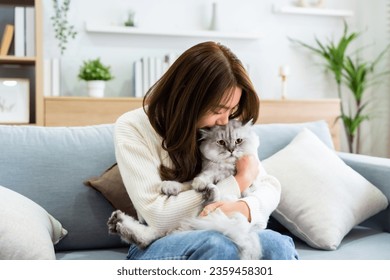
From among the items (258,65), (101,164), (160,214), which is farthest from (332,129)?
(160,214)

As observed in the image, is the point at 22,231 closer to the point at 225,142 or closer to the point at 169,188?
the point at 169,188

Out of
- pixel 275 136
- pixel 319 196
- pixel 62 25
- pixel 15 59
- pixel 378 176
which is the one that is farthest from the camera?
pixel 62 25

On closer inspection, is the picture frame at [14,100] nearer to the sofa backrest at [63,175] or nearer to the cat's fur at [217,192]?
the sofa backrest at [63,175]

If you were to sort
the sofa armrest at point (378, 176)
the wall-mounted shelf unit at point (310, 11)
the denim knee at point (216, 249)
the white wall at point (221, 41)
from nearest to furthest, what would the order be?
the denim knee at point (216, 249) → the sofa armrest at point (378, 176) → the white wall at point (221, 41) → the wall-mounted shelf unit at point (310, 11)

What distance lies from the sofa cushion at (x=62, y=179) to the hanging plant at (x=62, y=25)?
6.58 ft

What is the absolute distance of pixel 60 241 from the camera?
5.74 ft

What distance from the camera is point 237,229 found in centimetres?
133

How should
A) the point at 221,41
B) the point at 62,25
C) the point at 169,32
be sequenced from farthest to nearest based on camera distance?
the point at 221,41
the point at 169,32
the point at 62,25

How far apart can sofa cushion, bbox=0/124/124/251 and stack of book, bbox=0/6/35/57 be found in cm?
167

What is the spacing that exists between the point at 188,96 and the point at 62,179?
0.57 m

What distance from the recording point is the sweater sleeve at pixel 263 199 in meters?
1.51

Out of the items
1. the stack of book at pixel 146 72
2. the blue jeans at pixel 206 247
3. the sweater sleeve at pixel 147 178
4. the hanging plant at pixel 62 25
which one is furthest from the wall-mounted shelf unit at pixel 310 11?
the blue jeans at pixel 206 247

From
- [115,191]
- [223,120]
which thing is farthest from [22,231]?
[223,120]

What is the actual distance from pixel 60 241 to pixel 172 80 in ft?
2.15
